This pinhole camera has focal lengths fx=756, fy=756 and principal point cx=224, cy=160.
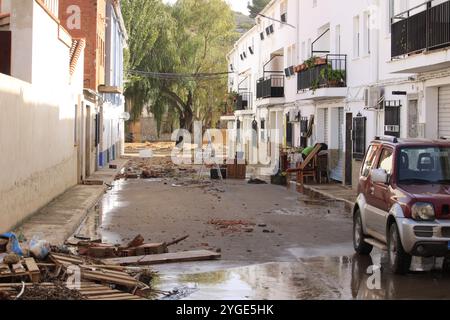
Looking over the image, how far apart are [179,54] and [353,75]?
37.9 m

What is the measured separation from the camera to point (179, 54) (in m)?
62.9

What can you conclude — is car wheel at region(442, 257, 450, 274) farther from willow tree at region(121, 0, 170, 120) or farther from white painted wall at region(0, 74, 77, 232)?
willow tree at region(121, 0, 170, 120)

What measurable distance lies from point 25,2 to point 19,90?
274cm

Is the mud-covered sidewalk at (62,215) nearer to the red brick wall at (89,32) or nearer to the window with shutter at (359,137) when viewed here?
the window with shutter at (359,137)

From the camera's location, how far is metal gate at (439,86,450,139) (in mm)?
18516

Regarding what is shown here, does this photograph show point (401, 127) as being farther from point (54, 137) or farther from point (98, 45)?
point (98, 45)

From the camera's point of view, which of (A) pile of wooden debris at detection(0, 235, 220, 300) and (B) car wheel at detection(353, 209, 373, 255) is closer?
(A) pile of wooden debris at detection(0, 235, 220, 300)

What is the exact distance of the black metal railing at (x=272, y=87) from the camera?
39656mm

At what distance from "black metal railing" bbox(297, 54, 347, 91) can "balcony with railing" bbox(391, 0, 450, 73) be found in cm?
742

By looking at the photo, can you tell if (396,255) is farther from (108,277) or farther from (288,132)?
(288,132)

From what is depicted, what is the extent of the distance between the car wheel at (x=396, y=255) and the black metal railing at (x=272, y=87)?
29.1 metres

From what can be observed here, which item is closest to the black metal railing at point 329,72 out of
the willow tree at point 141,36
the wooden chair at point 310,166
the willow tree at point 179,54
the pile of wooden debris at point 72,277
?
the wooden chair at point 310,166

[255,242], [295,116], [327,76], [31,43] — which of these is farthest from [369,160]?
[295,116]

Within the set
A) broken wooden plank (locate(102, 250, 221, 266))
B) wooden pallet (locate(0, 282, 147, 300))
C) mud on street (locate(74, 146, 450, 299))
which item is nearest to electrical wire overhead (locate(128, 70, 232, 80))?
mud on street (locate(74, 146, 450, 299))
